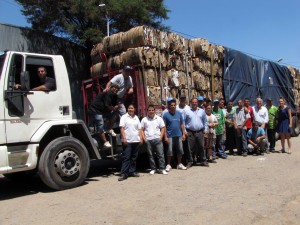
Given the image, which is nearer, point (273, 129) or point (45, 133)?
point (45, 133)

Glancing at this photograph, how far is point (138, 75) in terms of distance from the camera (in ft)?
27.4

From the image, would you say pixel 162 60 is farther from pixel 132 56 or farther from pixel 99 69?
pixel 99 69

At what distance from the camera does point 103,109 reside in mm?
7586

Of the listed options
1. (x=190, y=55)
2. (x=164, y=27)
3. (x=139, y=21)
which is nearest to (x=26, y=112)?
(x=190, y=55)

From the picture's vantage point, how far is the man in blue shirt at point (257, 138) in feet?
35.4

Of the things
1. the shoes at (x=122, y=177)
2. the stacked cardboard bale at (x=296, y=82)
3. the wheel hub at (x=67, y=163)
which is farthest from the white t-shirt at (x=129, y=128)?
the stacked cardboard bale at (x=296, y=82)

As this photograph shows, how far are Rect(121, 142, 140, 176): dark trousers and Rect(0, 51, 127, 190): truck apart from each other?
26.8 inches

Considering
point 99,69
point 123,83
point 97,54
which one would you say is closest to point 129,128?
point 123,83

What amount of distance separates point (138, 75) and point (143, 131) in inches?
50.9

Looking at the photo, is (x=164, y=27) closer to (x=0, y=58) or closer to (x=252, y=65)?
(x=252, y=65)

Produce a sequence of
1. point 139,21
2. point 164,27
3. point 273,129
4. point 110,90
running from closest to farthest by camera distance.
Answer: point 110,90, point 273,129, point 139,21, point 164,27

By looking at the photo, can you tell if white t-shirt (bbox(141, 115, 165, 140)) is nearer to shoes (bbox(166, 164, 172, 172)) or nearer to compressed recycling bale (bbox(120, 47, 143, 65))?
shoes (bbox(166, 164, 172, 172))

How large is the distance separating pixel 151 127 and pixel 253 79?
6.83 metres

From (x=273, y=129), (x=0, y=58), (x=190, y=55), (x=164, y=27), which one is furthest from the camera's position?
(x=164, y=27)
